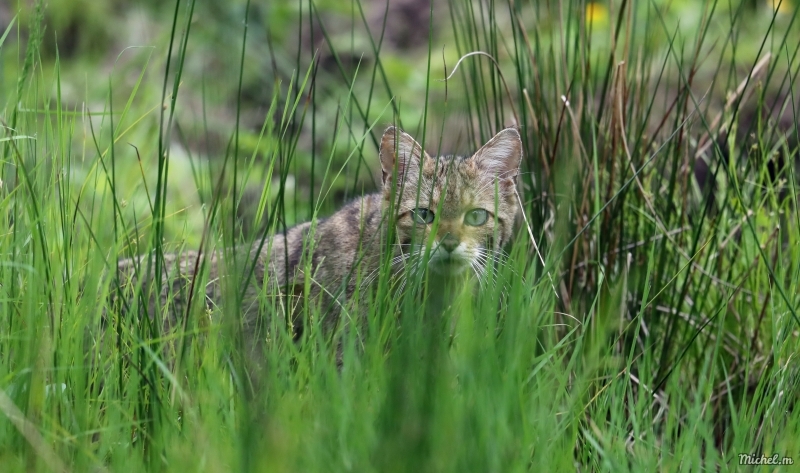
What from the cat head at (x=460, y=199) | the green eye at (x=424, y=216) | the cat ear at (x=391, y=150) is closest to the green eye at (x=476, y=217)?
the cat head at (x=460, y=199)

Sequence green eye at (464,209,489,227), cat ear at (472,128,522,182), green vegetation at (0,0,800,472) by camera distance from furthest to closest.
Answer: green eye at (464,209,489,227), cat ear at (472,128,522,182), green vegetation at (0,0,800,472)

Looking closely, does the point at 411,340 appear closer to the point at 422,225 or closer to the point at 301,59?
the point at 422,225

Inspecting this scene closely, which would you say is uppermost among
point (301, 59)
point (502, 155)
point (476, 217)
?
point (301, 59)

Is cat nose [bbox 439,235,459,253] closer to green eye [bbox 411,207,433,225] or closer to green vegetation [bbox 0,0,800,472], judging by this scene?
green eye [bbox 411,207,433,225]

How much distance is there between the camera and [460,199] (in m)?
2.81

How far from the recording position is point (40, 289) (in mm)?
1961

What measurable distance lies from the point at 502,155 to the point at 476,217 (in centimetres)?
24

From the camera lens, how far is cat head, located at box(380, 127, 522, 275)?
105 inches

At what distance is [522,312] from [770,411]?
0.77m

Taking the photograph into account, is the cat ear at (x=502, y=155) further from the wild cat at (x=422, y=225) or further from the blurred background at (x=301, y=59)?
the blurred background at (x=301, y=59)

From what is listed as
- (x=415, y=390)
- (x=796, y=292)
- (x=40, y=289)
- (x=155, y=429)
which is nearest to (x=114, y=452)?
(x=155, y=429)

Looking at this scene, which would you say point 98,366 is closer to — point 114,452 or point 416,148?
point 114,452


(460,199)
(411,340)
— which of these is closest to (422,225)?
(460,199)

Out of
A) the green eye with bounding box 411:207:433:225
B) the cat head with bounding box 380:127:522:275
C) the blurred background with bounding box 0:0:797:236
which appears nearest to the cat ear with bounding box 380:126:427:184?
the cat head with bounding box 380:127:522:275
